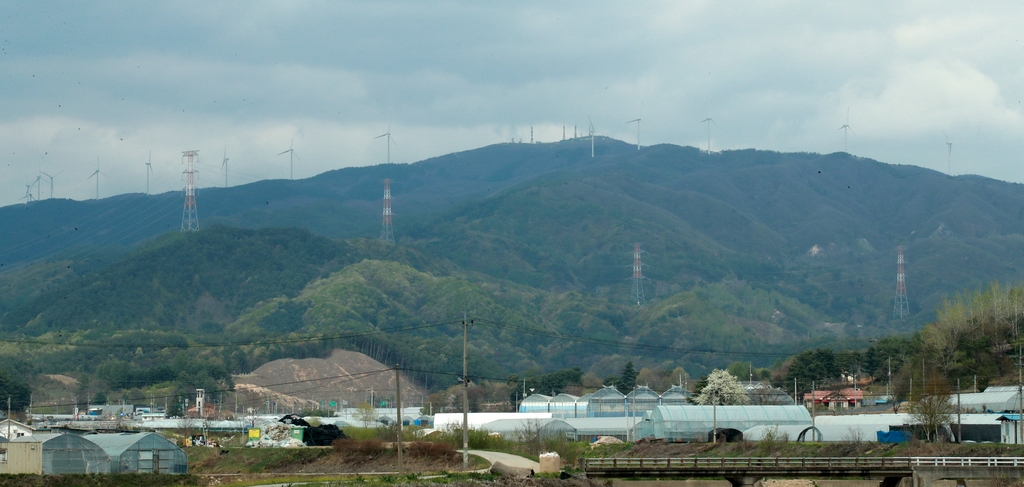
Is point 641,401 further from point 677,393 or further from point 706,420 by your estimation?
point 706,420

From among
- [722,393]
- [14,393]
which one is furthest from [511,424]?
[14,393]

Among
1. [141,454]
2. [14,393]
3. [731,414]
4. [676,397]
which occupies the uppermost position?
[141,454]

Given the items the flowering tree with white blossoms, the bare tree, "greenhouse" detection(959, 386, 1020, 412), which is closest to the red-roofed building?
the flowering tree with white blossoms

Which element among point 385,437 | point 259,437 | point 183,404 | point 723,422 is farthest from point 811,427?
point 183,404

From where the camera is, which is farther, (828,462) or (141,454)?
(141,454)

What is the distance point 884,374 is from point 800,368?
36.2 ft

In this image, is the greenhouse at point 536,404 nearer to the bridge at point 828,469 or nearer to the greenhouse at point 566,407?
the greenhouse at point 566,407

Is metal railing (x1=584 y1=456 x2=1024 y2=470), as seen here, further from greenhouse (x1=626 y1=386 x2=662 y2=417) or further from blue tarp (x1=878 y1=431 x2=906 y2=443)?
greenhouse (x1=626 y1=386 x2=662 y2=417)

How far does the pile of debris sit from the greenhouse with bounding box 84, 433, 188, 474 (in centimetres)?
1702

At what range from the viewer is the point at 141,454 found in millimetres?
70438

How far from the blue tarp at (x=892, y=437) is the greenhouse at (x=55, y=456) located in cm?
5708

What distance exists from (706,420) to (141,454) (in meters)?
56.3

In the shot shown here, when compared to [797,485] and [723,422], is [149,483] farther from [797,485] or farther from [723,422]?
[723,422]

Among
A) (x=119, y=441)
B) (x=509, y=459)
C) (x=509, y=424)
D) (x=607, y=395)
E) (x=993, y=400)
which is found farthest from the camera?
(x=607, y=395)
